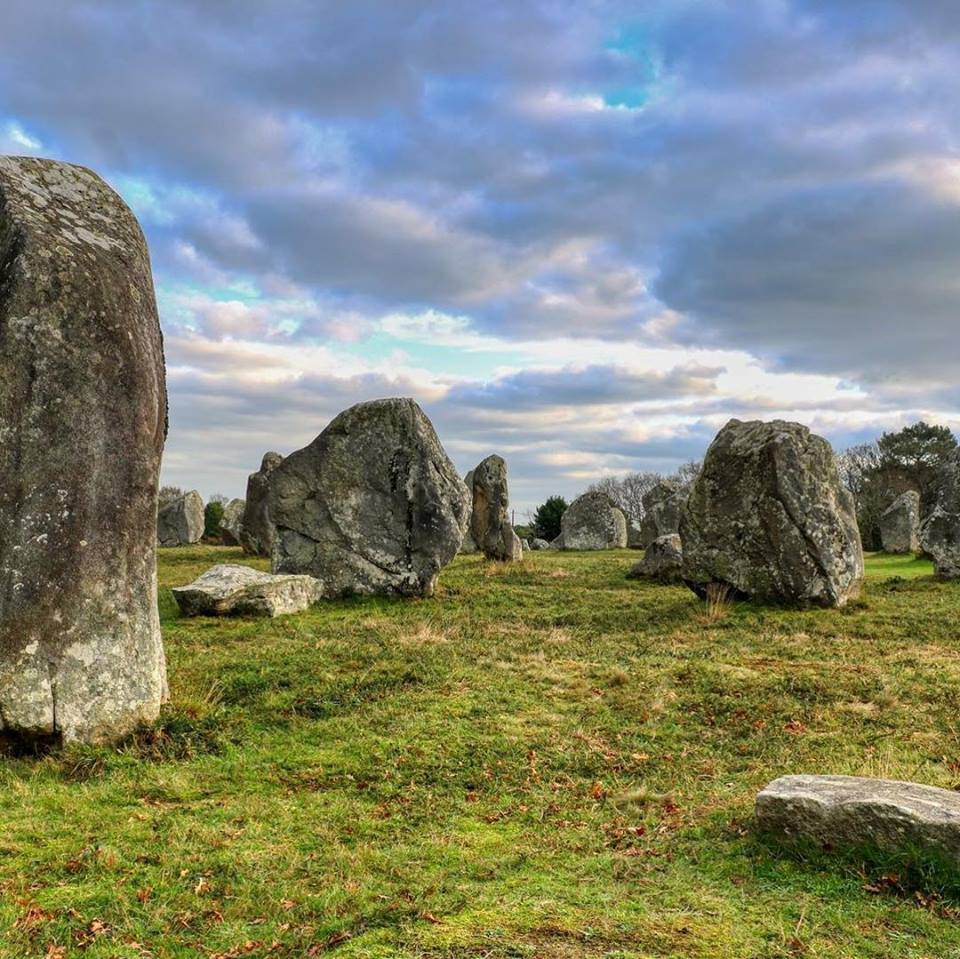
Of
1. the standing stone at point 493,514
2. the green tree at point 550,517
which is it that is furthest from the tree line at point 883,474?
the standing stone at point 493,514

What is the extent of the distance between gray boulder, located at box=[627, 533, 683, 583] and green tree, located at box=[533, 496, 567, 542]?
930 inches

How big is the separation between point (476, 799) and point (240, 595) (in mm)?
8767

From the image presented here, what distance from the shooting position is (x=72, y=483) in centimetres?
762

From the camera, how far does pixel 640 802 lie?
23.0 feet

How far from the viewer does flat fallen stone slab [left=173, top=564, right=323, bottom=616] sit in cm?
1463

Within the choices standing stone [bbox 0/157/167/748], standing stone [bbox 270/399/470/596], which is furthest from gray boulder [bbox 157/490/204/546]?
standing stone [bbox 0/157/167/748]

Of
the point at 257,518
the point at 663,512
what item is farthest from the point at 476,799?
the point at 663,512

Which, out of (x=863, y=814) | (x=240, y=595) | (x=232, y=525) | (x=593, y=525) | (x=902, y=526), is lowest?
(x=863, y=814)

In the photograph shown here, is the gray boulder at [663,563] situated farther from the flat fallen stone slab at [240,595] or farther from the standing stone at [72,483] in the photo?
the standing stone at [72,483]

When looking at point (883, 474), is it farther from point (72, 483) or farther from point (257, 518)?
point (72, 483)

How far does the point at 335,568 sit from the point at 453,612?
2.76 m

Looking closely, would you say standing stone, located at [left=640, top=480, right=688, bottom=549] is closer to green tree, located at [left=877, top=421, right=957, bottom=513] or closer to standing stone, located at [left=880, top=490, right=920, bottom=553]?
standing stone, located at [left=880, top=490, right=920, bottom=553]

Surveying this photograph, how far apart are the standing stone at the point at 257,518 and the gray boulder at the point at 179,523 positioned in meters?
9.22

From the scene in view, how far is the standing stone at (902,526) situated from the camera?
31375 millimetres
